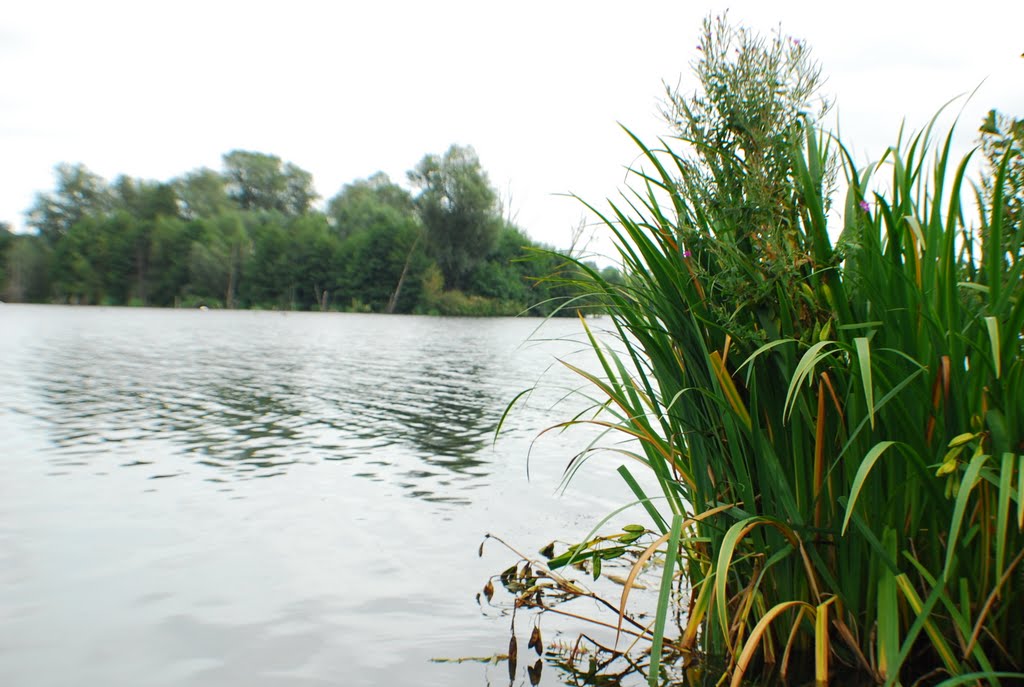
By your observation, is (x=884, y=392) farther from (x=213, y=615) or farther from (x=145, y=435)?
(x=145, y=435)

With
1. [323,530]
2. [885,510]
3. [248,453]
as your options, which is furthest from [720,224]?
[248,453]

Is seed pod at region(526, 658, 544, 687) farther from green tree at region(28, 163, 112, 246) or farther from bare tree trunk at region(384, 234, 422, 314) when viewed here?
green tree at region(28, 163, 112, 246)

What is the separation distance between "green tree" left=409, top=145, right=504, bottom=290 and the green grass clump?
66.8 metres

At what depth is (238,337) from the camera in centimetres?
3136

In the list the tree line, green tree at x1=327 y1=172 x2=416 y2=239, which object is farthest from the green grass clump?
green tree at x1=327 y1=172 x2=416 y2=239

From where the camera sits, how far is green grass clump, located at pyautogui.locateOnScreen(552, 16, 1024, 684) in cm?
249

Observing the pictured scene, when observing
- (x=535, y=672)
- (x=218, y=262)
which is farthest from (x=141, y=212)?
(x=535, y=672)

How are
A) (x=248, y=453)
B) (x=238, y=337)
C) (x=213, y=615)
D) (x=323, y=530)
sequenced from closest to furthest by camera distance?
(x=213, y=615) → (x=323, y=530) → (x=248, y=453) → (x=238, y=337)

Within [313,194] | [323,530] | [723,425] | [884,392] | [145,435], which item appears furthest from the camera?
[313,194]

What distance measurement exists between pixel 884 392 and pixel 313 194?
129 metres

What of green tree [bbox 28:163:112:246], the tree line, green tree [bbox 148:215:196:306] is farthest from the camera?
green tree [bbox 28:163:112:246]

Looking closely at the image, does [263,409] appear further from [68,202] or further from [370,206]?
[68,202]

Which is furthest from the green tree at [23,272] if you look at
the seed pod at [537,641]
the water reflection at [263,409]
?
the seed pod at [537,641]

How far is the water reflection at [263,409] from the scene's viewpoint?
823cm
